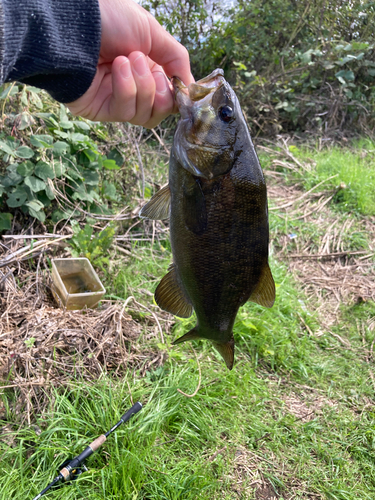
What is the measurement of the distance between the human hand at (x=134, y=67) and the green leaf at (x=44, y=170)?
1.65 meters

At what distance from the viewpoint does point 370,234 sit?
16.7 feet

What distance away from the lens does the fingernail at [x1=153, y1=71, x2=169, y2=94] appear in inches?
63.8

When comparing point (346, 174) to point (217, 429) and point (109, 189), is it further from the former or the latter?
point (217, 429)

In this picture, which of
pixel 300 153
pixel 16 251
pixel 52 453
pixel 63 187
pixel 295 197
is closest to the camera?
pixel 52 453

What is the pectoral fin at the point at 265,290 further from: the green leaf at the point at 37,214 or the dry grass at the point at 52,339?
the green leaf at the point at 37,214

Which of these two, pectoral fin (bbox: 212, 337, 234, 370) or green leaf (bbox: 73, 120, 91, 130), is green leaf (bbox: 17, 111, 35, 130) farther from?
pectoral fin (bbox: 212, 337, 234, 370)

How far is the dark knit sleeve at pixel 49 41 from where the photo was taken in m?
1.31

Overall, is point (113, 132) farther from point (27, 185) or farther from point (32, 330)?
point (32, 330)

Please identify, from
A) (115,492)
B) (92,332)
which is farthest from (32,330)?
(115,492)

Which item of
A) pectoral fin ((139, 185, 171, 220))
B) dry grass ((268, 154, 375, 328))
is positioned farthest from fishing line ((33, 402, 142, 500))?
dry grass ((268, 154, 375, 328))

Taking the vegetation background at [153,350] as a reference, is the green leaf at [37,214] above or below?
above

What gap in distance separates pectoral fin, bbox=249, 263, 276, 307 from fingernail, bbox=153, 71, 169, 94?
0.89 metres

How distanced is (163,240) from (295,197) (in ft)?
8.66

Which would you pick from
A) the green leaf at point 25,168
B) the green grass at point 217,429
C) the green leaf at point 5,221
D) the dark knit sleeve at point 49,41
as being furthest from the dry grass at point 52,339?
the dark knit sleeve at point 49,41
